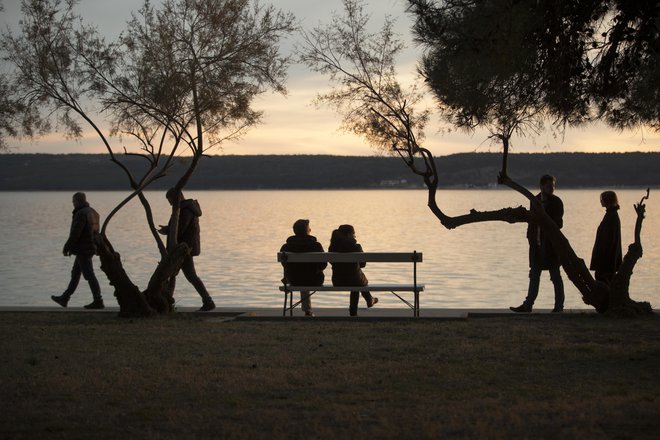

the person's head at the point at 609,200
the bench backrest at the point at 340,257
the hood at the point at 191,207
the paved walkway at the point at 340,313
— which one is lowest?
the paved walkway at the point at 340,313

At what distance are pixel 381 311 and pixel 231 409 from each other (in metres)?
6.93

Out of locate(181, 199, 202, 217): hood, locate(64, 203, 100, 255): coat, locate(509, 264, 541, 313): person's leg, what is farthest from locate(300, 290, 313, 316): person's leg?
locate(64, 203, 100, 255): coat

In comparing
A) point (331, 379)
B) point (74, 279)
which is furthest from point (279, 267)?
point (331, 379)

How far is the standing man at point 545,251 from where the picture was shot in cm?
1446

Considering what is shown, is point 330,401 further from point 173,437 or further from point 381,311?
point 381,311

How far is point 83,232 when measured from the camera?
1573cm

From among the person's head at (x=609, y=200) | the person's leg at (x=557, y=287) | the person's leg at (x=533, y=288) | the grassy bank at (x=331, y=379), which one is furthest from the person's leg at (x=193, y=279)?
the person's head at (x=609, y=200)

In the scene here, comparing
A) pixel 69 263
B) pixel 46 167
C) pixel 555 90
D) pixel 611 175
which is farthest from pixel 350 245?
pixel 46 167

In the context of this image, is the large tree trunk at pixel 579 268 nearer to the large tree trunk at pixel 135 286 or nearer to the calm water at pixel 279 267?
the large tree trunk at pixel 135 286

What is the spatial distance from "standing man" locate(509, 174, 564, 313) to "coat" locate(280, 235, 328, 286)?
260 centimetres

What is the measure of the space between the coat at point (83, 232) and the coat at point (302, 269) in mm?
3144

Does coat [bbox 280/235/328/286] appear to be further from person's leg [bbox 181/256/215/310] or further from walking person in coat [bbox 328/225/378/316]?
person's leg [bbox 181/256/215/310]

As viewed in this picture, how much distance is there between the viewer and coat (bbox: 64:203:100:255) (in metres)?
15.6

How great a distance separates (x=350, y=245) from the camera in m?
14.0
